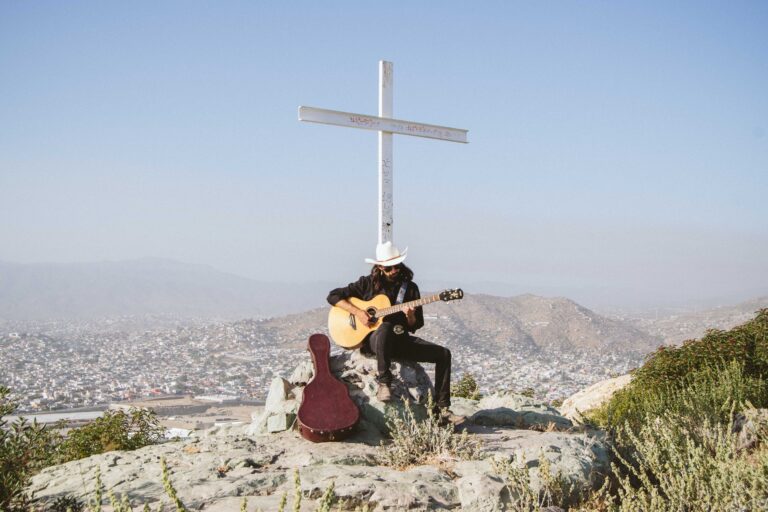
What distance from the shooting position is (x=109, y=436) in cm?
961

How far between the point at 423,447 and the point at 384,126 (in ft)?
15.9

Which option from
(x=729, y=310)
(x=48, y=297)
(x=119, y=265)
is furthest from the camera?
(x=119, y=265)

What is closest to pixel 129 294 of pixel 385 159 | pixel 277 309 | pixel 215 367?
pixel 277 309

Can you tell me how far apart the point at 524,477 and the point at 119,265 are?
→ 210182 millimetres

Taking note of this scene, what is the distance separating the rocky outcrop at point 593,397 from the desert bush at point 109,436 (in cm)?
871

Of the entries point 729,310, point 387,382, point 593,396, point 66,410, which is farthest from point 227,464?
point 729,310

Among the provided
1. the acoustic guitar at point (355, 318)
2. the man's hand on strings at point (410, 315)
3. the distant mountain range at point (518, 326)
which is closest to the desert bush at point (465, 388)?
the acoustic guitar at point (355, 318)

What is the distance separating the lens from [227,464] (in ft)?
22.8

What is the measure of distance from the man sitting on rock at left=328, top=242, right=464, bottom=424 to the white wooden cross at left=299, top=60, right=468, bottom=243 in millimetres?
976

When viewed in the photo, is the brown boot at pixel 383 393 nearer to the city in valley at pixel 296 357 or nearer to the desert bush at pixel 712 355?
the desert bush at pixel 712 355

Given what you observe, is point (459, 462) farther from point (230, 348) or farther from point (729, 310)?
point (729, 310)

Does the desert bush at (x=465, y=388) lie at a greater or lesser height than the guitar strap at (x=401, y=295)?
lesser

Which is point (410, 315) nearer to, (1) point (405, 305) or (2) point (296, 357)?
(1) point (405, 305)

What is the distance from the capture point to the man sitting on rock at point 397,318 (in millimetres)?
8634
